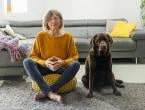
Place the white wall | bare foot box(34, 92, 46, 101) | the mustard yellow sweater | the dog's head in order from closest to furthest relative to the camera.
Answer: bare foot box(34, 92, 46, 101)
the dog's head
the mustard yellow sweater
the white wall

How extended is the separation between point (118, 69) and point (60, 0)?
2297mm

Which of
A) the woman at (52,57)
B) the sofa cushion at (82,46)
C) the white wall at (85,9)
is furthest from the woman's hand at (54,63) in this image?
the white wall at (85,9)

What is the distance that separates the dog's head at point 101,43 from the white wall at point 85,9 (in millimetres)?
3042

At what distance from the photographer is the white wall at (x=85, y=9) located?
6.22 meters

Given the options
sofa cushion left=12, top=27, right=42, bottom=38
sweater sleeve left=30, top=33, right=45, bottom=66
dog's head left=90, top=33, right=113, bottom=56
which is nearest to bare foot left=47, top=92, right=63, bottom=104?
sweater sleeve left=30, top=33, right=45, bottom=66

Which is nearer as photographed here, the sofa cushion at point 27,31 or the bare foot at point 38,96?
the bare foot at point 38,96

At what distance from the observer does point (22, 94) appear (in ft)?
10.9

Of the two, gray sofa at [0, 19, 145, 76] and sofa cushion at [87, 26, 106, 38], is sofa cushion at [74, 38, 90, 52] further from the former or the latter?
sofa cushion at [87, 26, 106, 38]

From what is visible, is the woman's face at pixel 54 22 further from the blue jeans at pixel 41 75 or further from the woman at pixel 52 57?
the blue jeans at pixel 41 75

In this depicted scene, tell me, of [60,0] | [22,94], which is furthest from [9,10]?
[22,94]

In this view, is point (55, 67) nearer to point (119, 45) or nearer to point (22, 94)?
point (22, 94)

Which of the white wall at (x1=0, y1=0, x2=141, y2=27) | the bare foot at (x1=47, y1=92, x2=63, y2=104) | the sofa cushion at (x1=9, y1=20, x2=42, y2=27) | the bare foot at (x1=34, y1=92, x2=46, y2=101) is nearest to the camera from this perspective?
the bare foot at (x1=47, y1=92, x2=63, y2=104)

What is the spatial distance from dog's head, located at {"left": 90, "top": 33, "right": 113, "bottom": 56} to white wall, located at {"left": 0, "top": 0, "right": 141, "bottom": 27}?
3.04 m

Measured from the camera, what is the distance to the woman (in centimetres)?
311
